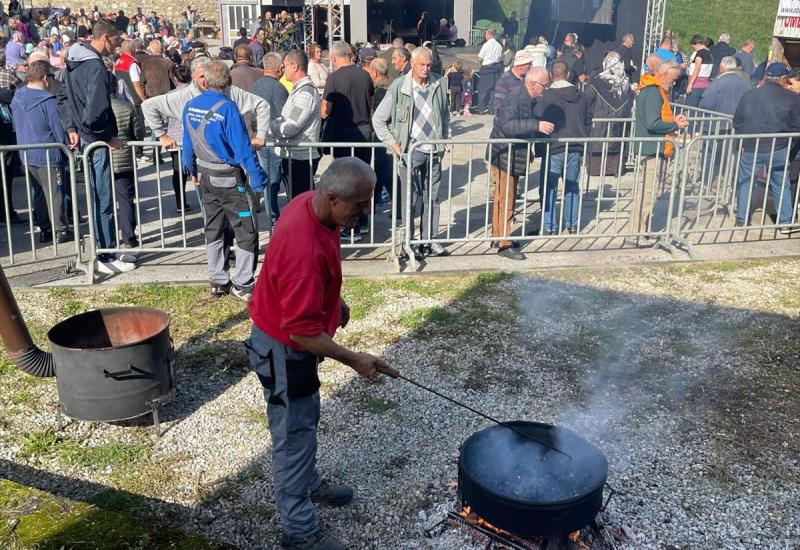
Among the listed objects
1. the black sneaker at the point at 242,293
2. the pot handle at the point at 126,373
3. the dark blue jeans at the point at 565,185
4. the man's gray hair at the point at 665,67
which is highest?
the man's gray hair at the point at 665,67

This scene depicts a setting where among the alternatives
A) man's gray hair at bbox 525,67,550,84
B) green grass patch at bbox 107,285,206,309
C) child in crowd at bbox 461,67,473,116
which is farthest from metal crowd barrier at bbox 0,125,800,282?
child in crowd at bbox 461,67,473,116

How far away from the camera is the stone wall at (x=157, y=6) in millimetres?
39781

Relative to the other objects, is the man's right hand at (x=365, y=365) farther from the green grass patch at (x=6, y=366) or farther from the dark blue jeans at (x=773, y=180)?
the dark blue jeans at (x=773, y=180)

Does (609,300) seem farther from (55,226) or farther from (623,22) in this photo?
(623,22)

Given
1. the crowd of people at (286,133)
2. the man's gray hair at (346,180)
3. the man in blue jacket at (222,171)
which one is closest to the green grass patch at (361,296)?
the crowd of people at (286,133)

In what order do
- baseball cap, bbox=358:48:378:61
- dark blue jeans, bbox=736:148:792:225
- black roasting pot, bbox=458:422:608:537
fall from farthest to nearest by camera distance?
baseball cap, bbox=358:48:378:61
dark blue jeans, bbox=736:148:792:225
black roasting pot, bbox=458:422:608:537

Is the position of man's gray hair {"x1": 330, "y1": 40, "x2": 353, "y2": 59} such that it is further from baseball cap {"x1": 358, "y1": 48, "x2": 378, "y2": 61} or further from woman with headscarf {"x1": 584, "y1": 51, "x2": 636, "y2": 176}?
woman with headscarf {"x1": 584, "y1": 51, "x2": 636, "y2": 176}

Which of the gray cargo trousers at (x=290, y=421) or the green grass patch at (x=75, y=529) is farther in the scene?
the gray cargo trousers at (x=290, y=421)

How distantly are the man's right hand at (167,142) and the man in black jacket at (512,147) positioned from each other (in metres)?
3.33

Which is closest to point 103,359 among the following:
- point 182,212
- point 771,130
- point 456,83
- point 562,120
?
point 182,212

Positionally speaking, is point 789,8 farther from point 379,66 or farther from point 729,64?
point 379,66

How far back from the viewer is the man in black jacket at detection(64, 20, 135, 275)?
7555 mm

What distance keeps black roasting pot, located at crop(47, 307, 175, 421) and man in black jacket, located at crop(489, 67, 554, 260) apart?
433 centimetres

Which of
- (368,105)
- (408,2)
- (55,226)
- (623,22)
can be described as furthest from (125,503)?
(408,2)
